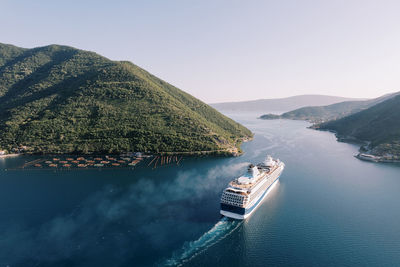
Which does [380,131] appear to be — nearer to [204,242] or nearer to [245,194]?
[245,194]

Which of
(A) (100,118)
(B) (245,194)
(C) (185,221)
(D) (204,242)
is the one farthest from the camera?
(A) (100,118)

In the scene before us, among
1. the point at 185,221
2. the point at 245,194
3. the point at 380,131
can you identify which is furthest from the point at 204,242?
the point at 380,131

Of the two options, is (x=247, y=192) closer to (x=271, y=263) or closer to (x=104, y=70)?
(x=271, y=263)

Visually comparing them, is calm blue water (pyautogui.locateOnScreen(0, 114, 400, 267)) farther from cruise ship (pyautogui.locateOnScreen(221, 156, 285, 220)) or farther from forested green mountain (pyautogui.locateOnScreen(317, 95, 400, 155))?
Result: forested green mountain (pyautogui.locateOnScreen(317, 95, 400, 155))

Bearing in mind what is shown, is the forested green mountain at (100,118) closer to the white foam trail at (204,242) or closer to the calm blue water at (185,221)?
the calm blue water at (185,221)

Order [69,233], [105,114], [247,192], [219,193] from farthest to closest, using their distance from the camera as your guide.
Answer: [105,114], [219,193], [247,192], [69,233]

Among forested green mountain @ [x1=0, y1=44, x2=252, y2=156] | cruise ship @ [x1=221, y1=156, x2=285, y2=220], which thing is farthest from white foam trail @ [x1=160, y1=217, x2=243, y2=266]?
forested green mountain @ [x1=0, y1=44, x2=252, y2=156]

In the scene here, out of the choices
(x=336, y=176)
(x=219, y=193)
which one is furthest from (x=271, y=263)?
(x=336, y=176)
